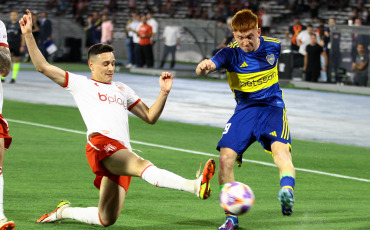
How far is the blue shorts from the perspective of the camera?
26.9 ft

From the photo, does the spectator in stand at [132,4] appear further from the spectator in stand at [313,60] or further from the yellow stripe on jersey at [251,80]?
the yellow stripe on jersey at [251,80]

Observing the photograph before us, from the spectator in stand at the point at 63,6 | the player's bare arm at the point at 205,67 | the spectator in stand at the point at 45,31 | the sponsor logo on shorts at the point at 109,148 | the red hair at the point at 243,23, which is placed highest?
the red hair at the point at 243,23

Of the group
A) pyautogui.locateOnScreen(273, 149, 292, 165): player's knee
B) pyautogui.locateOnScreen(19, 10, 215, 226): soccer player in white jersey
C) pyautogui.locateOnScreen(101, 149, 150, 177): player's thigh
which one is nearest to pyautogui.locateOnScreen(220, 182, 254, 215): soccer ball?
pyautogui.locateOnScreen(19, 10, 215, 226): soccer player in white jersey

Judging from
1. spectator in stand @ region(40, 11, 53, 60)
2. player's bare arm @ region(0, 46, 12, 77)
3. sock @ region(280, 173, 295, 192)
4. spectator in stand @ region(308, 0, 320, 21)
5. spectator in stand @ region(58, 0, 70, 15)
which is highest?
player's bare arm @ region(0, 46, 12, 77)

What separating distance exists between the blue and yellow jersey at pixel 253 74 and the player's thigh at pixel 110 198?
168 centimetres

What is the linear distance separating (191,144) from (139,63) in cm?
2137

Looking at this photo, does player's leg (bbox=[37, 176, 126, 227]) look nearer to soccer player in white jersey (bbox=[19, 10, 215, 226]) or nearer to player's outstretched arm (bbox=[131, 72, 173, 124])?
soccer player in white jersey (bbox=[19, 10, 215, 226])

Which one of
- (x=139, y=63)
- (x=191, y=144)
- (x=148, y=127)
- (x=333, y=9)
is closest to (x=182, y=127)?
(x=148, y=127)

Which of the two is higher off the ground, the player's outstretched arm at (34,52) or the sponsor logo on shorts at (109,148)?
the player's outstretched arm at (34,52)

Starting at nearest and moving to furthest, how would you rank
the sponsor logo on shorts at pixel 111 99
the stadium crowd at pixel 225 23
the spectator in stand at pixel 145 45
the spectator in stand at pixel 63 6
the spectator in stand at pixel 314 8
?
the sponsor logo on shorts at pixel 111 99 → the stadium crowd at pixel 225 23 → the spectator in stand at pixel 145 45 → the spectator in stand at pixel 314 8 → the spectator in stand at pixel 63 6

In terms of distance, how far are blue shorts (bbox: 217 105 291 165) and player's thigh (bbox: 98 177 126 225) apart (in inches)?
48.6

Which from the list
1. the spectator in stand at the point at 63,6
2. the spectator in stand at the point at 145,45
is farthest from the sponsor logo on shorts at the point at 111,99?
the spectator in stand at the point at 63,6

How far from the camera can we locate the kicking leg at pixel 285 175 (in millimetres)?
7340

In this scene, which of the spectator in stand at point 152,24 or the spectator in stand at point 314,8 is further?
the spectator in stand at point 314,8
